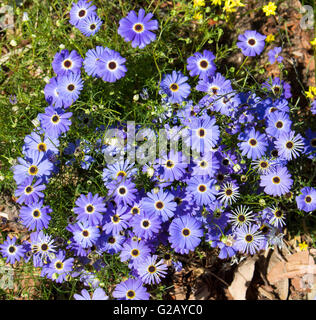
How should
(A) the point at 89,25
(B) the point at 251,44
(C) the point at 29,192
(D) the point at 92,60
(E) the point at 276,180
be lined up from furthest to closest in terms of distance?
1. (B) the point at 251,44
2. (A) the point at 89,25
3. (D) the point at 92,60
4. (E) the point at 276,180
5. (C) the point at 29,192

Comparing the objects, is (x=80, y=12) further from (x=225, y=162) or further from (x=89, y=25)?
(x=225, y=162)

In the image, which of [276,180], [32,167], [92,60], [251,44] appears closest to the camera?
[32,167]

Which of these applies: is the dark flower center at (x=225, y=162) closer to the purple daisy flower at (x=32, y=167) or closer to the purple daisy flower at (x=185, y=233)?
the purple daisy flower at (x=185, y=233)

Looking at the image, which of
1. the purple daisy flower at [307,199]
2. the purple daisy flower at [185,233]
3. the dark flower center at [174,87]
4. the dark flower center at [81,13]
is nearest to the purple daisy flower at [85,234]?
the purple daisy flower at [185,233]

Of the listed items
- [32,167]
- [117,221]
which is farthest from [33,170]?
[117,221]

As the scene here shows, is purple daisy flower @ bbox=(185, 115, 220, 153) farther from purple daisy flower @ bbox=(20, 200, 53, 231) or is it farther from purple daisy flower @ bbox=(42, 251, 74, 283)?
purple daisy flower @ bbox=(42, 251, 74, 283)

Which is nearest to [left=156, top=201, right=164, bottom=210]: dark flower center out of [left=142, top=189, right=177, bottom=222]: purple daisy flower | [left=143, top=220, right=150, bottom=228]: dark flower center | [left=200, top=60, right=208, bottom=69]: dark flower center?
[left=142, top=189, right=177, bottom=222]: purple daisy flower

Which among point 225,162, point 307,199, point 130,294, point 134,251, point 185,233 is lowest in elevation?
point 130,294

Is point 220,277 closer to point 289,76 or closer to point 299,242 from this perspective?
point 299,242

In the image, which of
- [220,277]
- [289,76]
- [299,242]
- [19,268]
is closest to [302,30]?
[289,76]
